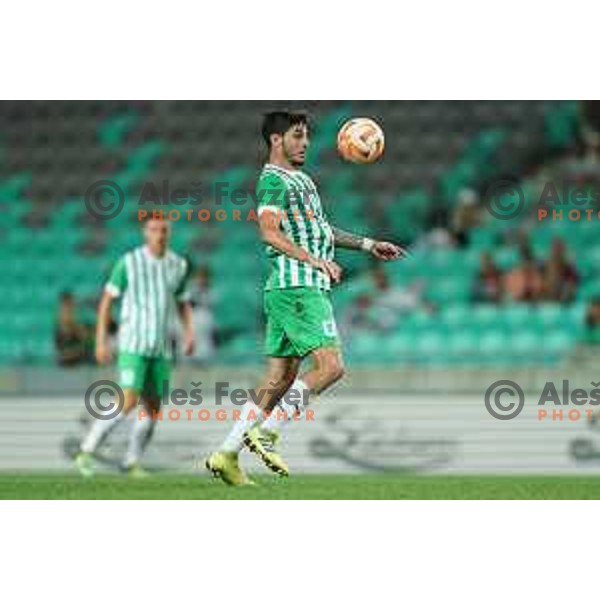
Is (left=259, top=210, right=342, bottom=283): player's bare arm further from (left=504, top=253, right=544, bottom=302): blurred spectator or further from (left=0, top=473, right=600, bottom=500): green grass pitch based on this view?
(left=504, top=253, right=544, bottom=302): blurred spectator

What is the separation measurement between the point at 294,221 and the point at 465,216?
8487mm

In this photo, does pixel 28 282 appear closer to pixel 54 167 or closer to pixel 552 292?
pixel 54 167

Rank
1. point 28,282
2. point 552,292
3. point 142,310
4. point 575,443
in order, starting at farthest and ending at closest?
point 28,282 → point 552,292 → point 575,443 → point 142,310

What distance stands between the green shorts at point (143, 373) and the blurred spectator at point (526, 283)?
5.18 m

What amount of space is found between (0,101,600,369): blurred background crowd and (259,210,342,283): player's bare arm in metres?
7.00

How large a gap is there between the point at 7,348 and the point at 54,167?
9.14 feet

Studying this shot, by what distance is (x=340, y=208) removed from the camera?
16734 mm

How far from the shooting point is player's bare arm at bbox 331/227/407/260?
8023 mm

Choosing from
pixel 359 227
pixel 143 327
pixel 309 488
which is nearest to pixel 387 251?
pixel 309 488

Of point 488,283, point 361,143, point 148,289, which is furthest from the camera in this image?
point 488,283

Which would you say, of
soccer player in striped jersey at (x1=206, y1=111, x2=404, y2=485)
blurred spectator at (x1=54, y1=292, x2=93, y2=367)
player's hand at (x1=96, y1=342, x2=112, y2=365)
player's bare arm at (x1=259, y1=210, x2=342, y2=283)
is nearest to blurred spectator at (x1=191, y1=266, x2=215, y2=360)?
blurred spectator at (x1=54, y1=292, x2=93, y2=367)

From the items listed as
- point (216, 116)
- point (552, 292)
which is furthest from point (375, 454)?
point (216, 116)

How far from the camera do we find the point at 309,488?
9094 mm

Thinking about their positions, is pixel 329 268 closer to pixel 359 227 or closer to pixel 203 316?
pixel 203 316
